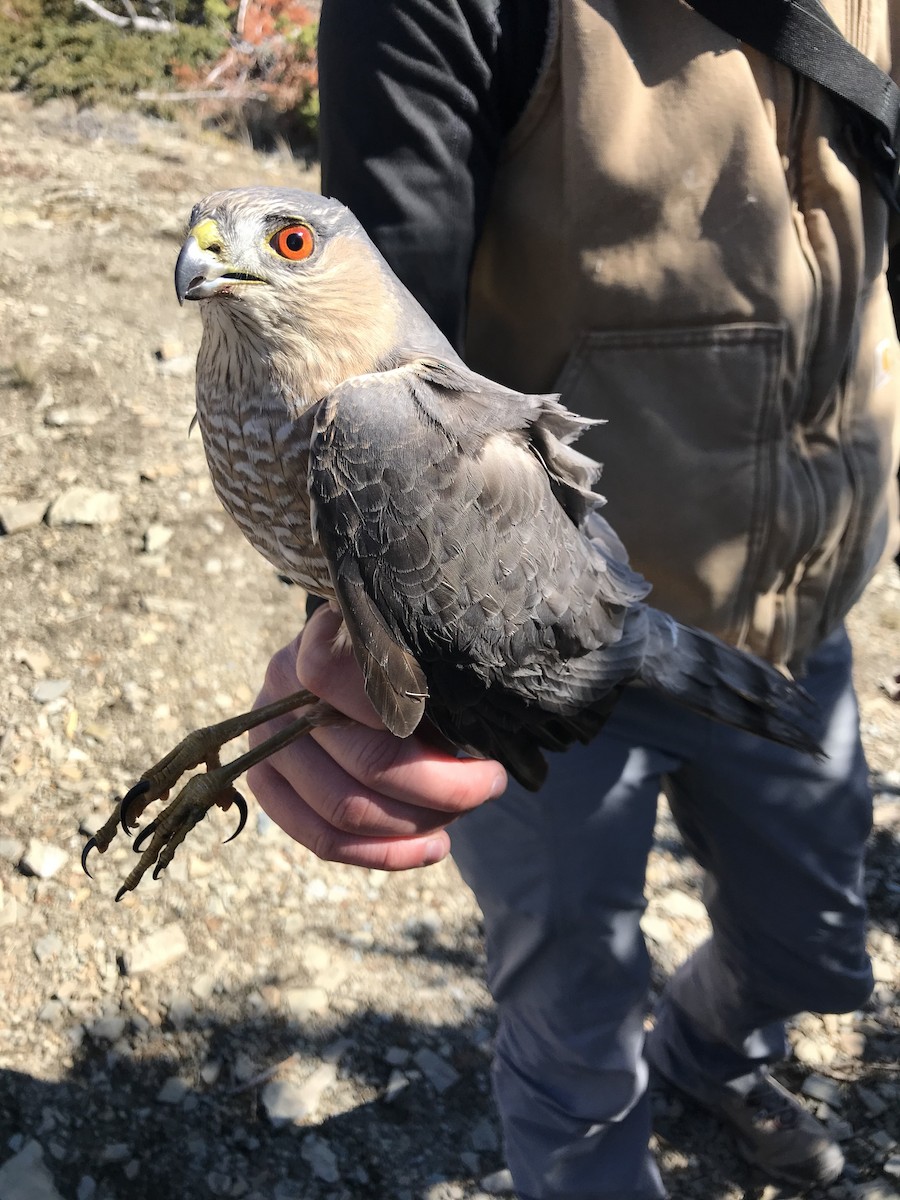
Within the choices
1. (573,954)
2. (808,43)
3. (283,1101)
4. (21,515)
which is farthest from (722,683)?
(21,515)

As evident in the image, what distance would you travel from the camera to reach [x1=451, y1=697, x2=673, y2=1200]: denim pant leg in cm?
226

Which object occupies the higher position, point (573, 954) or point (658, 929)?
point (573, 954)

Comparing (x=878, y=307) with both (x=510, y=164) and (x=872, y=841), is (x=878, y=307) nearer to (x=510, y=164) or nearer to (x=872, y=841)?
(x=510, y=164)

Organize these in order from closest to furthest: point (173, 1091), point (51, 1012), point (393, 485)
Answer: point (393, 485), point (173, 1091), point (51, 1012)

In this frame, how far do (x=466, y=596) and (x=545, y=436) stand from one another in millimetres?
325

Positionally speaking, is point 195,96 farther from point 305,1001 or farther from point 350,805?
point 350,805

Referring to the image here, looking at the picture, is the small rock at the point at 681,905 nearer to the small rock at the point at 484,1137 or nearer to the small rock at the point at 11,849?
the small rock at the point at 484,1137

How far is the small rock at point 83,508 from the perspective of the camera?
443 cm

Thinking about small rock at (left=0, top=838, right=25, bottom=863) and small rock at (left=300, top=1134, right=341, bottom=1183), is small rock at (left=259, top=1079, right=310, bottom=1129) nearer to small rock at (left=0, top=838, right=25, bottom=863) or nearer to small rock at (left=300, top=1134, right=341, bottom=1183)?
small rock at (left=300, top=1134, right=341, bottom=1183)

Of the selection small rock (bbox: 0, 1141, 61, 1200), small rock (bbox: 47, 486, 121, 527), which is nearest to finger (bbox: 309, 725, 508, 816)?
small rock (bbox: 0, 1141, 61, 1200)

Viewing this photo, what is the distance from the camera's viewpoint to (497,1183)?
2.90 metres

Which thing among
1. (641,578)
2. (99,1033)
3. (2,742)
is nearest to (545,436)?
(641,578)

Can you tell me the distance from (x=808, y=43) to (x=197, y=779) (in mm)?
1789

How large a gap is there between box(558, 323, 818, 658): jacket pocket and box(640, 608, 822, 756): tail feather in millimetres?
156
